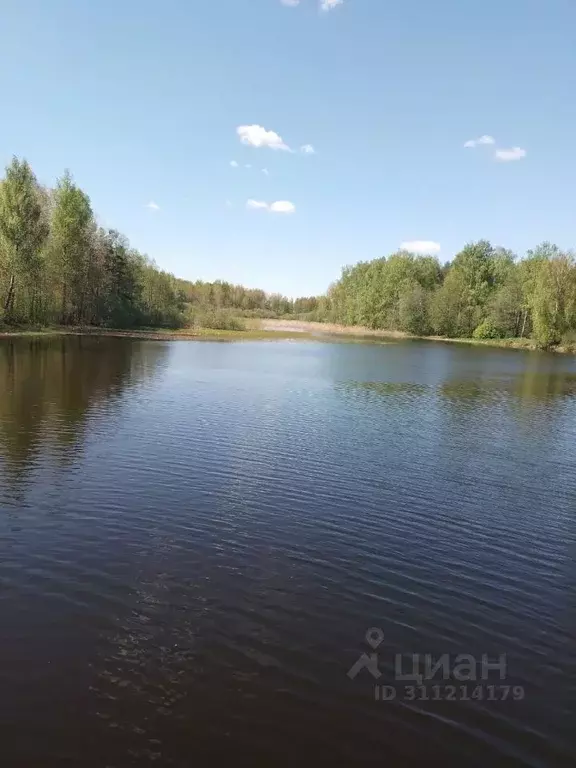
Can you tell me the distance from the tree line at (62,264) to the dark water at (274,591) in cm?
5426

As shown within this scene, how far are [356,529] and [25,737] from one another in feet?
31.1

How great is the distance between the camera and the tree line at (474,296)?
103 m

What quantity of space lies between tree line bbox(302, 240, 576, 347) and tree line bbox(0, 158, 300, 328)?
69.7m

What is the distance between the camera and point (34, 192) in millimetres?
74875

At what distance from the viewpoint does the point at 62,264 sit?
82.9m

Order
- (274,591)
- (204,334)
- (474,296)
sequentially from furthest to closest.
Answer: (474,296) → (204,334) → (274,591)

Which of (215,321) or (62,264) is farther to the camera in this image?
(215,321)

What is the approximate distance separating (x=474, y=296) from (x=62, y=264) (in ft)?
344

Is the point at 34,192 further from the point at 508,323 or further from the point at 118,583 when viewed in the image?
the point at 508,323

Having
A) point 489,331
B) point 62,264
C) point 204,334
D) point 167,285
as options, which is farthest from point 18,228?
point 489,331

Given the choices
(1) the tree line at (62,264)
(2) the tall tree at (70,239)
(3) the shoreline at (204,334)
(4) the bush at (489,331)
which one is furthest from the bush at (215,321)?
(4) the bush at (489,331)

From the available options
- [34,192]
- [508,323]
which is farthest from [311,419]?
[508,323]

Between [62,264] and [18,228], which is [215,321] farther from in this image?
[18,228]

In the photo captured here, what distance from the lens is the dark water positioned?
7328mm
